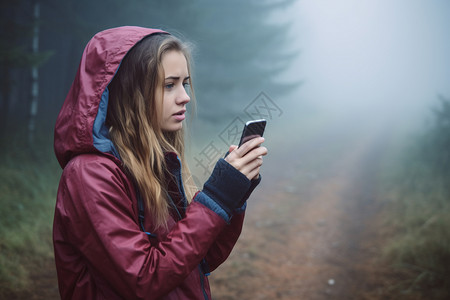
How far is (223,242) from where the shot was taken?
180 centimetres

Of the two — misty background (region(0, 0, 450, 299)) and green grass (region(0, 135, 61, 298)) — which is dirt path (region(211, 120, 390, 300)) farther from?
green grass (region(0, 135, 61, 298))

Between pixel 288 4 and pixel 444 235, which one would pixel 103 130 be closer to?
pixel 444 235

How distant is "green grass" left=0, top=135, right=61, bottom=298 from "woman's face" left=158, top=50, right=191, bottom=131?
12.4 ft

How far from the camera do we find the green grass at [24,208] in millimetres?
4090

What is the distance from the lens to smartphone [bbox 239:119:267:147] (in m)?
1.53

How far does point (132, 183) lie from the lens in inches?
55.7

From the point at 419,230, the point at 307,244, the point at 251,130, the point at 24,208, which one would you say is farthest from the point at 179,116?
the point at 419,230

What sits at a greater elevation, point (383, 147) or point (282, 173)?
point (383, 147)

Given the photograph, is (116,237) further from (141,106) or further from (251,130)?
(251,130)

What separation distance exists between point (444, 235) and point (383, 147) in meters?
9.54

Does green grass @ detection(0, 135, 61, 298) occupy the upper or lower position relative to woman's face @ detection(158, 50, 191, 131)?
lower

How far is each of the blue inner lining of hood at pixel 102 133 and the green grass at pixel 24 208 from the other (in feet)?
12.1

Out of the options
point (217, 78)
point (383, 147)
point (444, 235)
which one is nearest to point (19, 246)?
point (444, 235)

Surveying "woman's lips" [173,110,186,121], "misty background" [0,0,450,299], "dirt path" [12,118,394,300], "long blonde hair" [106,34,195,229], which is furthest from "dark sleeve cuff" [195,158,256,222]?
"dirt path" [12,118,394,300]
